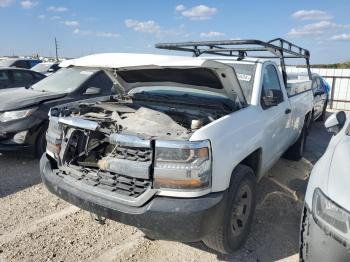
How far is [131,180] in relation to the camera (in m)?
2.79

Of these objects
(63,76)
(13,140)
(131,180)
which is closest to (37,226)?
(131,180)

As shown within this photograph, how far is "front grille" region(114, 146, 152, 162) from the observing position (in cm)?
268

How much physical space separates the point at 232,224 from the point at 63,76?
485 cm

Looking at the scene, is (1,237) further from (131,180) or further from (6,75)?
(6,75)

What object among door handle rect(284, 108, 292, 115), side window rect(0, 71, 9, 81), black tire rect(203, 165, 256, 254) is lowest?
black tire rect(203, 165, 256, 254)

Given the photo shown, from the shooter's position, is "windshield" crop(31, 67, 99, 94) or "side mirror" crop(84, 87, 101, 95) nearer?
"side mirror" crop(84, 87, 101, 95)

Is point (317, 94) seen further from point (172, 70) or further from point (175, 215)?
point (175, 215)

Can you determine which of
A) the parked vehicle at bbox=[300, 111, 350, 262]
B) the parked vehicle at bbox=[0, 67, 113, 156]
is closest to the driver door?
the parked vehicle at bbox=[300, 111, 350, 262]

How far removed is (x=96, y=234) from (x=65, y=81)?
3.77 meters

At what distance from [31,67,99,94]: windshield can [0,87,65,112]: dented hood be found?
0.87 feet

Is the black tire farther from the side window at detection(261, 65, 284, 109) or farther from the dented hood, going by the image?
the dented hood

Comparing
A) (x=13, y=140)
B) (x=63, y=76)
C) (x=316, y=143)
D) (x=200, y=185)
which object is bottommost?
(x=316, y=143)

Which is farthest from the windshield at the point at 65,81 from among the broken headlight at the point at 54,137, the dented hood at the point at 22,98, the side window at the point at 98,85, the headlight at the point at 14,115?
the broken headlight at the point at 54,137

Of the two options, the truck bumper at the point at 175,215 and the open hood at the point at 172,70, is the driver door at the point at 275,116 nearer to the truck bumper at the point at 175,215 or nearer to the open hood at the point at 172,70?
the open hood at the point at 172,70
